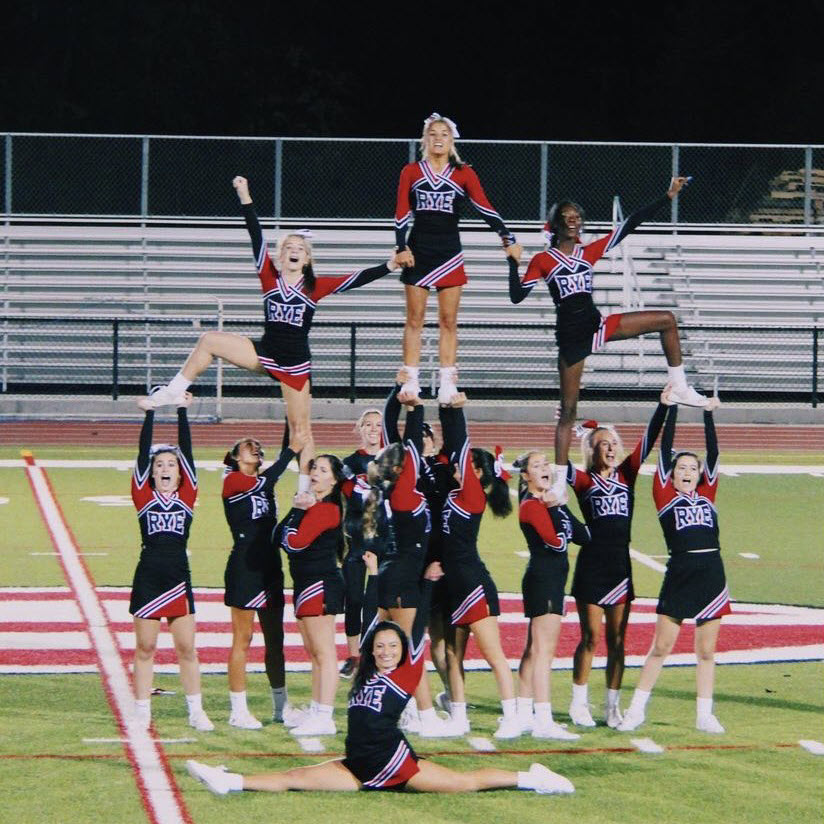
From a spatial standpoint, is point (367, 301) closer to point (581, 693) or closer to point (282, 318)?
point (282, 318)

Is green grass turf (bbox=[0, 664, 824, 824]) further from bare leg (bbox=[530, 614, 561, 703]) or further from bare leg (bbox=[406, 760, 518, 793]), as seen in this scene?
bare leg (bbox=[530, 614, 561, 703])

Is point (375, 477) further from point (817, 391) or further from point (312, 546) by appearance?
point (817, 391)

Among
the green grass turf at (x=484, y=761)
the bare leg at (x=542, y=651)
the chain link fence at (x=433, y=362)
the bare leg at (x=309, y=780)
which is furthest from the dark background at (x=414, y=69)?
the bare leg at (x=309, y=780)

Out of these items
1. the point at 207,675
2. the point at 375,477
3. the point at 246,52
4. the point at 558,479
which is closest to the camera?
the point at 375,477

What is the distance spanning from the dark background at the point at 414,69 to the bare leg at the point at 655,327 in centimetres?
2118

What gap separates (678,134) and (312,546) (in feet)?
78.1

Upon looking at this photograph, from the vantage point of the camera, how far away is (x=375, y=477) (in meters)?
8.72

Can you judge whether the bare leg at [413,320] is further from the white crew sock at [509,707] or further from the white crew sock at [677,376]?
the white crew sock at [509,707]

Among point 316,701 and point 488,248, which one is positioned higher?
point 488,248

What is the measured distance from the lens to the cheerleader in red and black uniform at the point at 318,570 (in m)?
8.86

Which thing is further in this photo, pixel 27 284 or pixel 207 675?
pixel 27 284

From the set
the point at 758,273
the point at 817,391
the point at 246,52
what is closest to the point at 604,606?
the point at 817,391

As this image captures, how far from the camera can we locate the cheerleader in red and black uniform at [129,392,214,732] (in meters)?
8.88

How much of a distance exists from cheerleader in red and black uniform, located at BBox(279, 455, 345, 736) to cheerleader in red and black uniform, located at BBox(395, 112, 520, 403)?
2.65 feet
